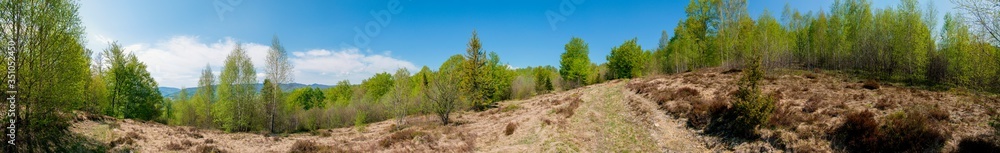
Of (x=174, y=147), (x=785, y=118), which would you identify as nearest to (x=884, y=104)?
(x=785, y=118)

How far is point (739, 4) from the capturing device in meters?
41.0

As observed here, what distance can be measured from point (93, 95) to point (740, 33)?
6589cm

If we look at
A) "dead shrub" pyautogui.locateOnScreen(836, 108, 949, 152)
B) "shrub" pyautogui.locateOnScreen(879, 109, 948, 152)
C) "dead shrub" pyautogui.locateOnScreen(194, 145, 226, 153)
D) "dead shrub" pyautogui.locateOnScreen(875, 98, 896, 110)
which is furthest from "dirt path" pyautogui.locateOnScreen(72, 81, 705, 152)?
"dead shrub" pyautogui.locateOnScreen(875, 98, 896, 110)

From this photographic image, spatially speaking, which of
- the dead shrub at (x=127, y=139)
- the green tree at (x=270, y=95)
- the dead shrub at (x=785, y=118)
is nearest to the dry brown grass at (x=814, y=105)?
the dead shrub at (x=785, y=118)

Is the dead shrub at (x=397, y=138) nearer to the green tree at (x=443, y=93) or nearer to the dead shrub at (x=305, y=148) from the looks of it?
the dead shrub at (x=305, y=148)

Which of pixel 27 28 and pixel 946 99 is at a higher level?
pixel 27 28

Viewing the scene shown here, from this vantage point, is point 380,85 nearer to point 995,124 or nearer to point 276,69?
point 276,69

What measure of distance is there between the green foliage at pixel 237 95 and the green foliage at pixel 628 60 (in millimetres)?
49845

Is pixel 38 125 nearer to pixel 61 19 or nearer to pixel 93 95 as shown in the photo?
pixel 61 19

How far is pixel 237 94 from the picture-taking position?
34.7 m

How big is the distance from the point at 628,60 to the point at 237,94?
5173 centimetres

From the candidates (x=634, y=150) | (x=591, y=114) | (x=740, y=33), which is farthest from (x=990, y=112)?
(x=740, y=33)

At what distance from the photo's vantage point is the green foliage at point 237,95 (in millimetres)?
34094

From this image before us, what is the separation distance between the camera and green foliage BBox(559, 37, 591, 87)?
5819 centimetres
